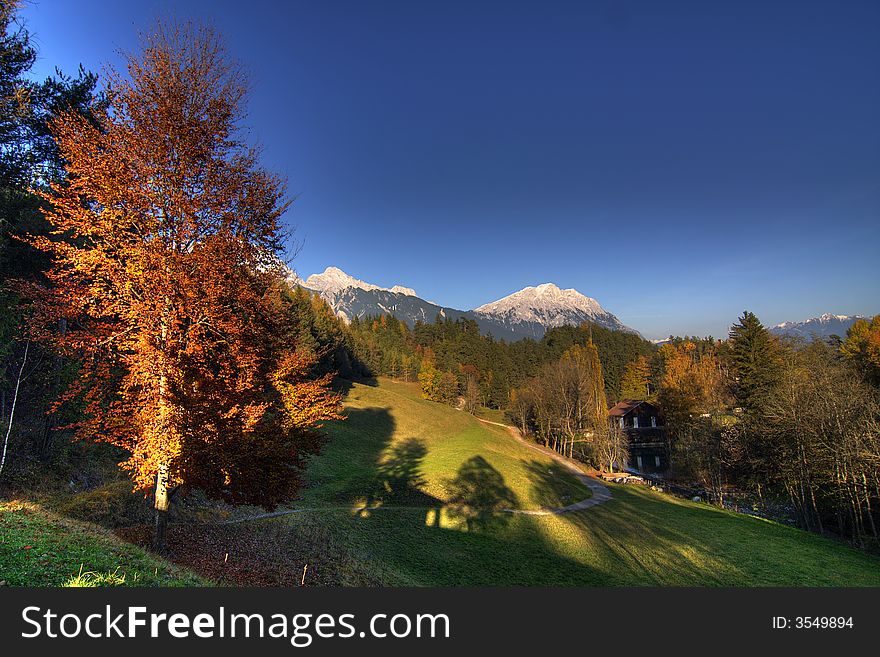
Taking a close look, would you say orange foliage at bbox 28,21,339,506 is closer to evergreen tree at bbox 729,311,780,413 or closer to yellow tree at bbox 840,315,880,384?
evergreen tree at bbox 729,311,780,413

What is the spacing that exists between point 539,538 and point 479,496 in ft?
21.5

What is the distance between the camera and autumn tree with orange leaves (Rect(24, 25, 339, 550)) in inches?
333

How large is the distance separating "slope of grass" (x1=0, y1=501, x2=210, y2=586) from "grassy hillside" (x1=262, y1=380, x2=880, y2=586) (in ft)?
23.6

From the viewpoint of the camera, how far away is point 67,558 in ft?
21.9

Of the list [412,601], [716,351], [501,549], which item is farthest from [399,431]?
[716,351]

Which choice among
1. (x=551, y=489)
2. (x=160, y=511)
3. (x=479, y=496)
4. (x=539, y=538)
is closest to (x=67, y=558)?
(x=160, y=511)

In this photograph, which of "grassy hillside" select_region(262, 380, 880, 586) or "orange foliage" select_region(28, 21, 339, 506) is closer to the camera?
"orange foliage" select_region(28, 21, 339, 506)

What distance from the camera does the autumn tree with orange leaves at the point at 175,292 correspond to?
27.7ft

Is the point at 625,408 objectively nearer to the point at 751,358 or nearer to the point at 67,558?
the point at 751,358

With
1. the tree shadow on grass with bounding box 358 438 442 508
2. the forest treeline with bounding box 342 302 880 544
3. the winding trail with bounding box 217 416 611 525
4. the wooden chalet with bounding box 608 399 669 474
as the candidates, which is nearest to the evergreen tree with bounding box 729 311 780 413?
the forest treeline with bounding box 342 302 880 544

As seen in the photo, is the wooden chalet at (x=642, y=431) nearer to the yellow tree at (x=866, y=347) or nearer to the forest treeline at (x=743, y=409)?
the forest treeline at (x=743, y=409)

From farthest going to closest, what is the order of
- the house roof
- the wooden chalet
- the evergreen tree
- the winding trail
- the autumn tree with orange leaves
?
the house roof
the wooden chalet
the evergreen tree
the winding trail
the autumn tree with orange leaves

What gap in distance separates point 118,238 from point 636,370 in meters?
119

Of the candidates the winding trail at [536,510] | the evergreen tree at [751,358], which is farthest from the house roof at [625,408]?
the winding trail at [536,510]
